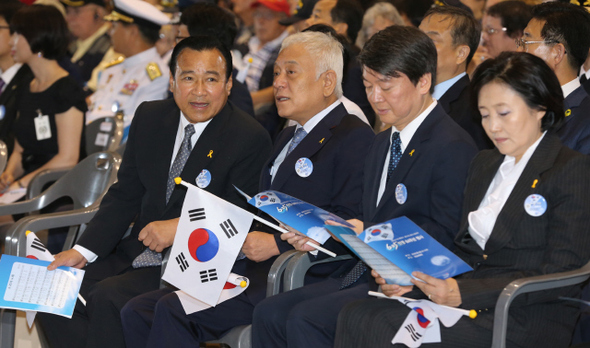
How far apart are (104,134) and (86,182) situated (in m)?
0.84

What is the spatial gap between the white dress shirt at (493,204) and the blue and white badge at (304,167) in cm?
78

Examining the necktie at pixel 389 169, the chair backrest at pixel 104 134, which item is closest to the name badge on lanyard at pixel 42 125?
the chair backrest at pixel 104 134

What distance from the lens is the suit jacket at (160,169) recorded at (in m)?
3.13

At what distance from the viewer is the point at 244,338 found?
2762 mm

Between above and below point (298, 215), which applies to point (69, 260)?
below

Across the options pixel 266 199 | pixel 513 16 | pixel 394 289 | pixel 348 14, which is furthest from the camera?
pixel 348 14

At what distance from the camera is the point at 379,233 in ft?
7.20

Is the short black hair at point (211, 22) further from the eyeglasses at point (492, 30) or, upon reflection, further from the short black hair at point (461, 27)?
the eyeglasses at point (492, 30)

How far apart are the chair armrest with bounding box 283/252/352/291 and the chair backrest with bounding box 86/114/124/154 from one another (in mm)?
2028

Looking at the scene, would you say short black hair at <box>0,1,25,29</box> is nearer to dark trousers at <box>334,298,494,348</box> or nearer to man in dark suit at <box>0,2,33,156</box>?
man in dark suit at <box>0,2,33,156</box>

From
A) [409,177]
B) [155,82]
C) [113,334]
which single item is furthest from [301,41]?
[155,82]

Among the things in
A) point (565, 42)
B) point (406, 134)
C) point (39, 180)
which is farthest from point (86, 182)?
point (565, 42)

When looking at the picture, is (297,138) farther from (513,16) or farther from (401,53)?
(513,16)

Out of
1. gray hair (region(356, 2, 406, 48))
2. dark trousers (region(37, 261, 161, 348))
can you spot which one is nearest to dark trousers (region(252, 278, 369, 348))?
dark trousers (region(37, 261, 161, 348))
